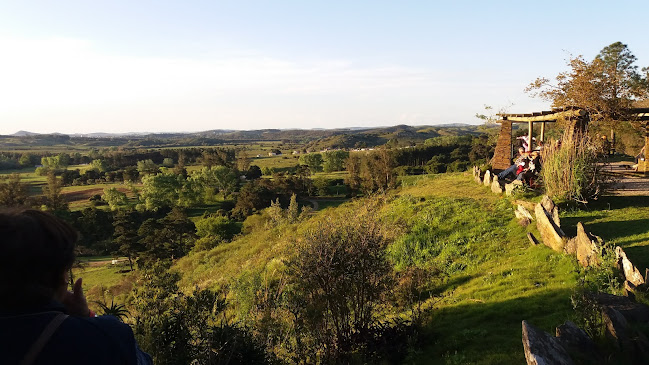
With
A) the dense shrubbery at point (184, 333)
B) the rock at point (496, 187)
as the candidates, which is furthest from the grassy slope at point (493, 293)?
the dense shrubbery at point (184, 333)

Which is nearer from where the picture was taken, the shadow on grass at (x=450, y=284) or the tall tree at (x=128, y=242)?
the shadow on grass at (x=450, y=284)

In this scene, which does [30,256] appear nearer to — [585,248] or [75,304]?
[75,304]

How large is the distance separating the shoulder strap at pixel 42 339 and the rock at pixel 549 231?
399 inches

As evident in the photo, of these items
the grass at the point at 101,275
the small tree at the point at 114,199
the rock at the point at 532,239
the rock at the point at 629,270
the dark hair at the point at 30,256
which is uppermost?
the dark hair at the point at 30,256

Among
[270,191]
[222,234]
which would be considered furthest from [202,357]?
[270,191]

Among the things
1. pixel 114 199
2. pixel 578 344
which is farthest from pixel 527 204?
pixel 114 199

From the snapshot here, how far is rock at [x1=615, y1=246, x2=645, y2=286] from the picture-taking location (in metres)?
6.29

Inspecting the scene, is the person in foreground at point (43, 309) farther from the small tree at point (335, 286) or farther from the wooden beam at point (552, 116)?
the wooden beam at point (552, 116)

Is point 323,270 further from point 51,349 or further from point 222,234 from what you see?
point 222,234

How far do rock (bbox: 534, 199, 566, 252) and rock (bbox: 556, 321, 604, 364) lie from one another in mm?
4871

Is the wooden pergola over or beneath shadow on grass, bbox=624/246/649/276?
over

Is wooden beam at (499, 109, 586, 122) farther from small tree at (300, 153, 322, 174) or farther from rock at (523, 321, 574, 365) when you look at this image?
small tree at (300, 153, 322, 174)

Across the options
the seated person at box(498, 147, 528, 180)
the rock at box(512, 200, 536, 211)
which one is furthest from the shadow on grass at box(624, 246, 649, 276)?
the seated person at box(498, 147, 528, 180)

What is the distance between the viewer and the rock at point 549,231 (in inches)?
351
